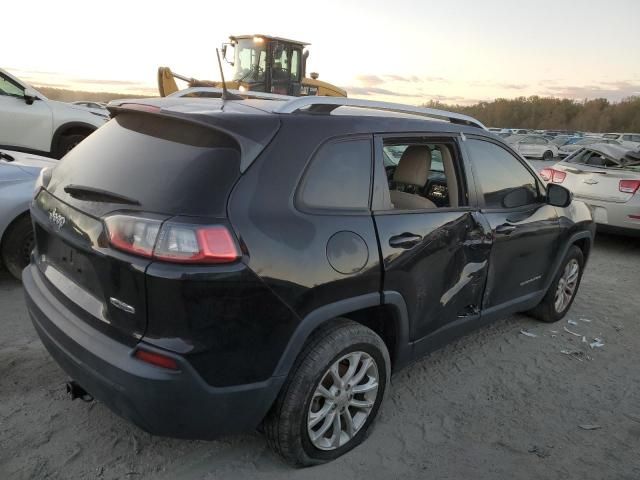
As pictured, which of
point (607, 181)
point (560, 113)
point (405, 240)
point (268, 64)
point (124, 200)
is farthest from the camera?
point (560, 113)

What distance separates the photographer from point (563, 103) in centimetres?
9188

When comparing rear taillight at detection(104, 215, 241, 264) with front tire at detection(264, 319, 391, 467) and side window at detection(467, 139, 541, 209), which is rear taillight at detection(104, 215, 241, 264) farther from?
side window at detection(467, 139, 541, 209)

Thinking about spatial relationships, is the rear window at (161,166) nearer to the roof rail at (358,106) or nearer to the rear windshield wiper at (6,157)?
the roof rail at (358,106)

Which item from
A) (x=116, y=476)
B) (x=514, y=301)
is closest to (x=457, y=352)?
(x=514, y=301)

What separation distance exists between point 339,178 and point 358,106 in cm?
59

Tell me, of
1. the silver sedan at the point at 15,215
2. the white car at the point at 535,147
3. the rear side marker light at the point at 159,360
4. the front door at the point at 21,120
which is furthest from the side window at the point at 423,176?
the white car at the point at 535,147

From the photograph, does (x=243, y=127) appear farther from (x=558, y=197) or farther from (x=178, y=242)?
(x=558, y=197)

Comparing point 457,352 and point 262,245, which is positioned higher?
point 262,245

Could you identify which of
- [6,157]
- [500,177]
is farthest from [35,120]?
[500,177]

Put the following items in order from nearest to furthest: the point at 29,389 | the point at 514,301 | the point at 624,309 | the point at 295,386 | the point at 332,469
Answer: the point at 295,386 < the point at 332,469 < the point at 29,389 < the point at 514,301 < the point at 624,309

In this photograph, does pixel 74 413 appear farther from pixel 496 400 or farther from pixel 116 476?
pixel 496 400

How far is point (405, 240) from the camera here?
2664mm

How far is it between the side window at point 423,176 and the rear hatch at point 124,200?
123 centimetres

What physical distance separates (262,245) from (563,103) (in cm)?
10251
